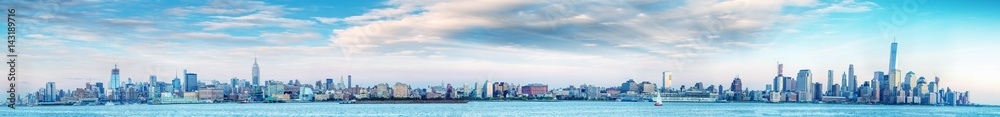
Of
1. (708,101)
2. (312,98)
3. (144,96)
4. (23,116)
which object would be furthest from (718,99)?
(23,116)

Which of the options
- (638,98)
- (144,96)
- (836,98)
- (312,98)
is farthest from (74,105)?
(836,98)

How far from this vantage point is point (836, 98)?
55312mm

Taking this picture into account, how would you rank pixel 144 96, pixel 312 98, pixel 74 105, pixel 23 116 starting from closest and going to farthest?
pixel 23 116
pixel 74 105
pixel 144 96
pixel 312 98

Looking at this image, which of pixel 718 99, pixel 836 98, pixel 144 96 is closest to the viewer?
pixel 144 96

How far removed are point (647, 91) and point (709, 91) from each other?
496 centimetres

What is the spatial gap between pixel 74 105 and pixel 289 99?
1574 cm

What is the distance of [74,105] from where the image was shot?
4325cm

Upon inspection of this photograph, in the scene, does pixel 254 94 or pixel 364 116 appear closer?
pixel 364 116

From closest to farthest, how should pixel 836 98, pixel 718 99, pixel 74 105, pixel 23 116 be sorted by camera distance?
1. pixel 23 116
2. pixel 74 105
3. pixel 836 98
4. pixel 718 99

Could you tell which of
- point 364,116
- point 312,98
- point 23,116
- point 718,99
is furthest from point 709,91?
point 23,116

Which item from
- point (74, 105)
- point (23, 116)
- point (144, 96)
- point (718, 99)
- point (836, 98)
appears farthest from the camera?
point (718, 99)

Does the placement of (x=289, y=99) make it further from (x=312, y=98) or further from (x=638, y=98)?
(x=638, y=98)

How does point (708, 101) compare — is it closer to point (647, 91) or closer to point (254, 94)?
point (647, 91)

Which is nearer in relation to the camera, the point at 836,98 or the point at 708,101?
the point at 836,98
